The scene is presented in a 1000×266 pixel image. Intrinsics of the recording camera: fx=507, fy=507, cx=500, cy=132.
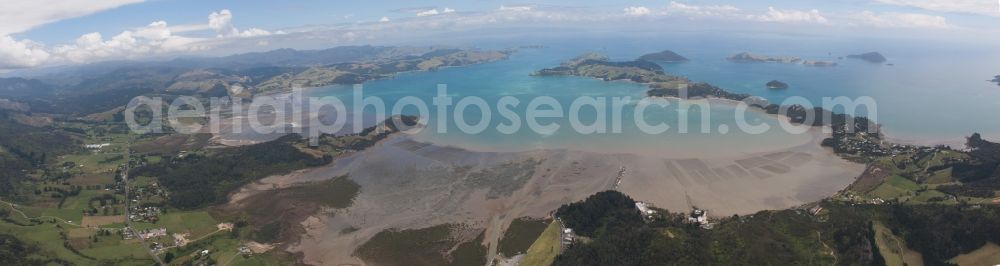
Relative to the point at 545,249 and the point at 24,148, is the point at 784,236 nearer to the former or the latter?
the point at 545,249

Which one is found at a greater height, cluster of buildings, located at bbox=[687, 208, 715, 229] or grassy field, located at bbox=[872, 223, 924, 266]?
cluster of buildings, located at bbox=[687, 208, 715, 229]

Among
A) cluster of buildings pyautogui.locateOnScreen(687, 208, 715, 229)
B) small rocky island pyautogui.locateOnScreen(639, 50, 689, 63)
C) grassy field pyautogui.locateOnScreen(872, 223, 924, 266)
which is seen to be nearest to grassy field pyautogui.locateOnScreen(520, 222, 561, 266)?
cluster of buildings pyautogui.locateOnScreen(687, 208, 715, 229)

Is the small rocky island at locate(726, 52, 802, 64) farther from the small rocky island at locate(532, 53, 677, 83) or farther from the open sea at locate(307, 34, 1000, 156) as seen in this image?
the small rocky island at locate(532, 53, 677, 83)

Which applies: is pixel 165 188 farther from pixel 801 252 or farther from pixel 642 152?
pixel 801 252

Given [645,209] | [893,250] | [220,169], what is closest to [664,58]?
[645,209]

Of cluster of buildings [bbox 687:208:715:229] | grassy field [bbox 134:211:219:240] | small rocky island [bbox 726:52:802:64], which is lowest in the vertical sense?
grassy field [bbox 134:211:219:240]

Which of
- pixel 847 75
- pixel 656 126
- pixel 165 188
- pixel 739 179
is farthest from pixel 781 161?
pixel 847 75

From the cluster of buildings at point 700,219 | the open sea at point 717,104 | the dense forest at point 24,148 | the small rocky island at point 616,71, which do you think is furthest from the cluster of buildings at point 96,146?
the small rocky island at point 616,71

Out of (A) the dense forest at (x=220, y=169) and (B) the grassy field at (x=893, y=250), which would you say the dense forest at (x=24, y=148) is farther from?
(B) the grassy field at (x=893, y=250)
